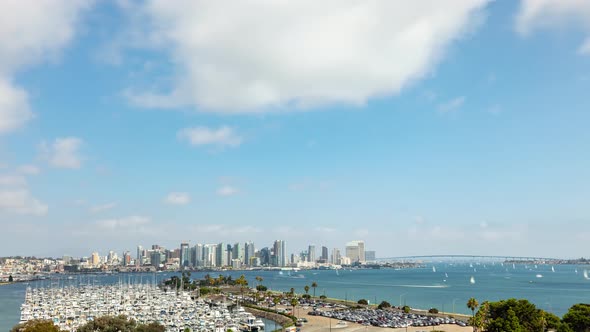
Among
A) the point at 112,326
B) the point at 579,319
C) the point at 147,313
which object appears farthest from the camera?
the point at 147,313

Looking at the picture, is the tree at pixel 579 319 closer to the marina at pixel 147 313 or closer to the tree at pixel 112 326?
the marina at pixel 147 313

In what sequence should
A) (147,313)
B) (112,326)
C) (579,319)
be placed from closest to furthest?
(579,319) → (112,326) → (147,313)

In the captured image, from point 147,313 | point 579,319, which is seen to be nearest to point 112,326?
point 147,313

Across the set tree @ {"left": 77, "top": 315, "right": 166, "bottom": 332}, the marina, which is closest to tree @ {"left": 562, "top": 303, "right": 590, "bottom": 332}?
the marina

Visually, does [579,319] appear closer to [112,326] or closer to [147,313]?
[112,326]

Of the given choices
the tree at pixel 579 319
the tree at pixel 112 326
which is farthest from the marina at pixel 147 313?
the tree at pixel 579 319

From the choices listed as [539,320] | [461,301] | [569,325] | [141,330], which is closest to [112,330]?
[141,330]

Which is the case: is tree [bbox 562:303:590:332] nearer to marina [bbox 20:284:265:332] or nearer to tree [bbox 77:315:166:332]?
marina [bbox 20:284:265:332]

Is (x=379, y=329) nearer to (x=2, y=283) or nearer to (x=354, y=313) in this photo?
(x=354, y=313)
